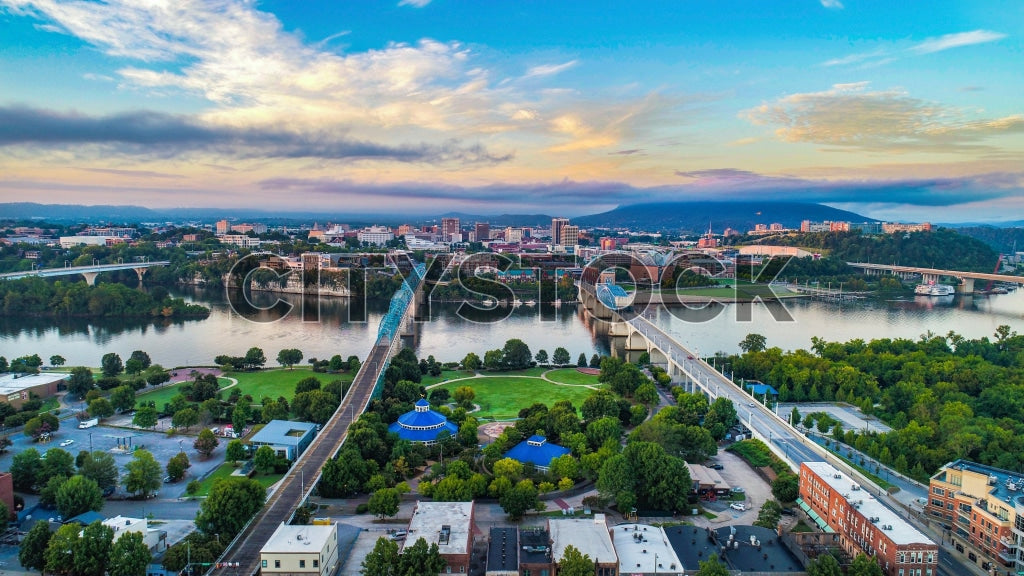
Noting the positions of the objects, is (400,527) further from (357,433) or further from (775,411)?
(775,411)

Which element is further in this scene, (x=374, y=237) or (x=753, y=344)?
(x=374, y=237)

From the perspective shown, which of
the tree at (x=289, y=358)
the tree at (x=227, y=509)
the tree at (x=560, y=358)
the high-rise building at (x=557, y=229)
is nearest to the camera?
the tree at (x=227, y=509)

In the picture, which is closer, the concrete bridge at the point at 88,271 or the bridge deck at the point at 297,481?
the bridge deck at the point at 297,481

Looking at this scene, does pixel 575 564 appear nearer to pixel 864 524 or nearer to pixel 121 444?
pixel 864 524

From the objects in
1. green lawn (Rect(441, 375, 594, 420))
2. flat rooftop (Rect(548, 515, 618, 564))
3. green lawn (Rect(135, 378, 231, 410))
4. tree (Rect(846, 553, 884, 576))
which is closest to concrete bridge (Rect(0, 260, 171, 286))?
green lawn (Rect(135, 378, 231, 410))

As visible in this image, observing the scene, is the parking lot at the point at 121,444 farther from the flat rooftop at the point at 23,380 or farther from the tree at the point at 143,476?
the flat rooftop at the point at 23,380

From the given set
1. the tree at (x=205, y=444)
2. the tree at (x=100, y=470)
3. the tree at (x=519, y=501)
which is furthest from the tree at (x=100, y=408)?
the tree at (x=519, y=501)

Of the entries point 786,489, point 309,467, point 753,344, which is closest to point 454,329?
point 753,344

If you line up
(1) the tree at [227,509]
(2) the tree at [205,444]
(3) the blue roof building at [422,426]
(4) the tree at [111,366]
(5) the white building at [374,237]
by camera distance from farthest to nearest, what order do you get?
1. (5) the white building at [374,237]
2. (4) the tree at [111,366]
3. (3) the blue roof building at [422,426]
4. (2) the tree at [205,444]
5. (1) the tree at [227,509]
